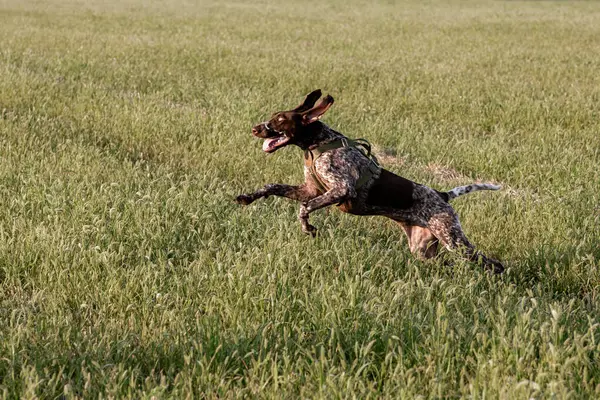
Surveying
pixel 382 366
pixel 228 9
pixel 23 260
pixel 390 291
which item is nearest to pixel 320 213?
pixel 390 291

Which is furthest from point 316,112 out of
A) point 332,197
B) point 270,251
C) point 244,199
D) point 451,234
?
point 451,234

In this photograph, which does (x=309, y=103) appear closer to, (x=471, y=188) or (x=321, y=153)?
(x=321, y=153)

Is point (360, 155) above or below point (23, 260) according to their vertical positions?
Answer: above

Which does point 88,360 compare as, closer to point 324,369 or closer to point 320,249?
point 324,369

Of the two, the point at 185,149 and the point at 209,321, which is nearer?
the point at 209,321

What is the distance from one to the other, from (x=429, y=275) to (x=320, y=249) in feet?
2.58

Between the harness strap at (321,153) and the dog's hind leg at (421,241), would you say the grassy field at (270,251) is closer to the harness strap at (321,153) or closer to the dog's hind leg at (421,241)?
the dog's hind leg at (421,241)

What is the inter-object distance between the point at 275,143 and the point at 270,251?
28.8 inches

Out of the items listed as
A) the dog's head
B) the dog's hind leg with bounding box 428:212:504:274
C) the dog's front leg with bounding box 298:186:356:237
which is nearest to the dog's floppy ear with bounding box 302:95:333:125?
the dog's head

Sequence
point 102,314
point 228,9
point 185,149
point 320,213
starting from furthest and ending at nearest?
point 228,9 → point 185,149 → point 320,213 → point 102,314

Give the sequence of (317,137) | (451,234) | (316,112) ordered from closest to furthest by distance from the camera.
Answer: (316,112) → (317,137) → (451,234)

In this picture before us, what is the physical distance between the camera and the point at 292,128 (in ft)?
15.4

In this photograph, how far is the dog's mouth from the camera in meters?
4.70

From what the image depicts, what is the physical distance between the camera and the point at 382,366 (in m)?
→ 3.23
